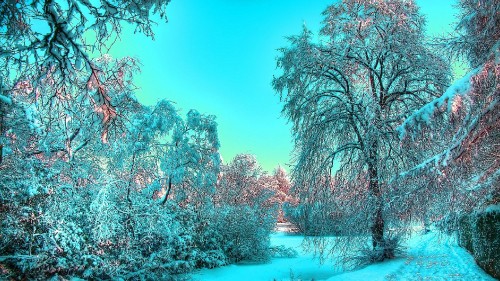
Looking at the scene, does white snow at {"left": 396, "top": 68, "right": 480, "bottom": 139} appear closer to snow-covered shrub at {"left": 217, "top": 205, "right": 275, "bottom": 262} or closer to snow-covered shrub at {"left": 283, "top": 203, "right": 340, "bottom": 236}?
snow-covered shrub at {"left": 283, "top": 203, "right": 340, "bottom": 236}

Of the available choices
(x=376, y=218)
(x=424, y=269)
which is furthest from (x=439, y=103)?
(x=424, y=269)

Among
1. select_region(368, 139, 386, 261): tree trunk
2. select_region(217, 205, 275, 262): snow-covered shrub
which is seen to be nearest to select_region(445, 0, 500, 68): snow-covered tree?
select_region(368, 139, 386, 261): tree trunk

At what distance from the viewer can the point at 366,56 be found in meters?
9.91

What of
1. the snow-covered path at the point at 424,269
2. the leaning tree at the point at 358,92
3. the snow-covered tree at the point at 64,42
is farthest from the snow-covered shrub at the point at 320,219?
the snow-covered tree at the point at 64,42

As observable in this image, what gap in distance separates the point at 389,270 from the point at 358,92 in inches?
199

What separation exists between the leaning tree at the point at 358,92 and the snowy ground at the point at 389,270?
0.87m

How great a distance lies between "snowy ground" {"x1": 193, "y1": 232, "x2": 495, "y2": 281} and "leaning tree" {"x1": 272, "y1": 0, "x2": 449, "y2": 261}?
87 cm

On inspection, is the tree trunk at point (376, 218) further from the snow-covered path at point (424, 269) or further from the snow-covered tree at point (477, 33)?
the snow-covered tree at point (477, 33)

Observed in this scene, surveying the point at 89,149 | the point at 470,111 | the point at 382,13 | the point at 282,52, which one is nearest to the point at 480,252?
the point at 470,111

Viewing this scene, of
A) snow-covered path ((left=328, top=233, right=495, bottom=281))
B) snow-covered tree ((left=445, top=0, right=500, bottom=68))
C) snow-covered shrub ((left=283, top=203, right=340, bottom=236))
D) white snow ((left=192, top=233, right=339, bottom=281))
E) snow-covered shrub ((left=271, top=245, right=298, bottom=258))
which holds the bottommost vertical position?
white snow ((left=192, top=233, right=339, bottom=281))

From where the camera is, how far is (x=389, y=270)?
27.6ft

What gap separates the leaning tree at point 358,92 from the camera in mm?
8992

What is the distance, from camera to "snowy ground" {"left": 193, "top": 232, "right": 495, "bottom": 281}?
787 cm

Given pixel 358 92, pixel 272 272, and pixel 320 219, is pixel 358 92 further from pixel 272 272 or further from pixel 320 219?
pixel 272 272
